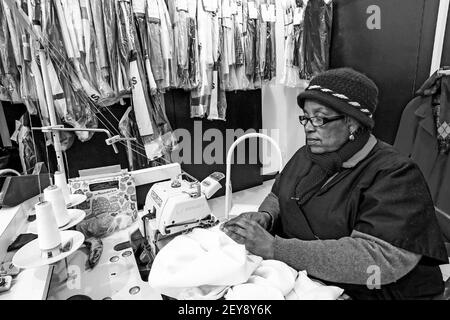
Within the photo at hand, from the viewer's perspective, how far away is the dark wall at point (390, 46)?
218 cm

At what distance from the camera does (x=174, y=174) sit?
1.50m

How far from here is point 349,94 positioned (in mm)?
923

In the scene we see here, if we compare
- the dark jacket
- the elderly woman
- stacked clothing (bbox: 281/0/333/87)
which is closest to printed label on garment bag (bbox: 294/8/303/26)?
stacked clothing (bbox: 281/0/333/87)

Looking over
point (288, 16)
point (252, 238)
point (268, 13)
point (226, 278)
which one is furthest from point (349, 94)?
point (288, 16)

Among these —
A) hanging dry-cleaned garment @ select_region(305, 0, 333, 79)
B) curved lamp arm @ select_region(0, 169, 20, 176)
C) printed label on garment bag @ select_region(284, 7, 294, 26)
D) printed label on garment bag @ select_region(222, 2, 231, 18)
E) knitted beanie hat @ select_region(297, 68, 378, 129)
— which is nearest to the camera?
knitted beanie hat @ select_region(297, 68, 378, 129)

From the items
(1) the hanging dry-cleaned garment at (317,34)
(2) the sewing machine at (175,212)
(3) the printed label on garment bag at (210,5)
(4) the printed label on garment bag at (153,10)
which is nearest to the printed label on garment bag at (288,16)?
(1) the hanging dry-cleaned garment at (317,34)

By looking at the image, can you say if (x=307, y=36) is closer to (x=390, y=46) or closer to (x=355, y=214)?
(x=390, y=46)

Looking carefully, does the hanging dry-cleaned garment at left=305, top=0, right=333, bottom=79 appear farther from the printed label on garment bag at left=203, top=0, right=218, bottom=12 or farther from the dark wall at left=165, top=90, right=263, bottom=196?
the printed label on garment bag at left=203, top=0, right=218, bottom=12

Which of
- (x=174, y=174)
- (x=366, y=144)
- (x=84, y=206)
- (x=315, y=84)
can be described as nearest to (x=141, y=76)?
(x=174, y=174)

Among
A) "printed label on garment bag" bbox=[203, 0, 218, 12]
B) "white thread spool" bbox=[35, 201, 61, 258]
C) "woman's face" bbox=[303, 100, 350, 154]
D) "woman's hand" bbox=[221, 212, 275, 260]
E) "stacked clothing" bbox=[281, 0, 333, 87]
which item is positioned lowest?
"woman's hand" bbox=[221, 212, 275, 260]

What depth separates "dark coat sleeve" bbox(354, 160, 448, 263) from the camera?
2.59 feet

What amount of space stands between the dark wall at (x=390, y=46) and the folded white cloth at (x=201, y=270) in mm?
2321

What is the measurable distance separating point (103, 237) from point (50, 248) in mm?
412
